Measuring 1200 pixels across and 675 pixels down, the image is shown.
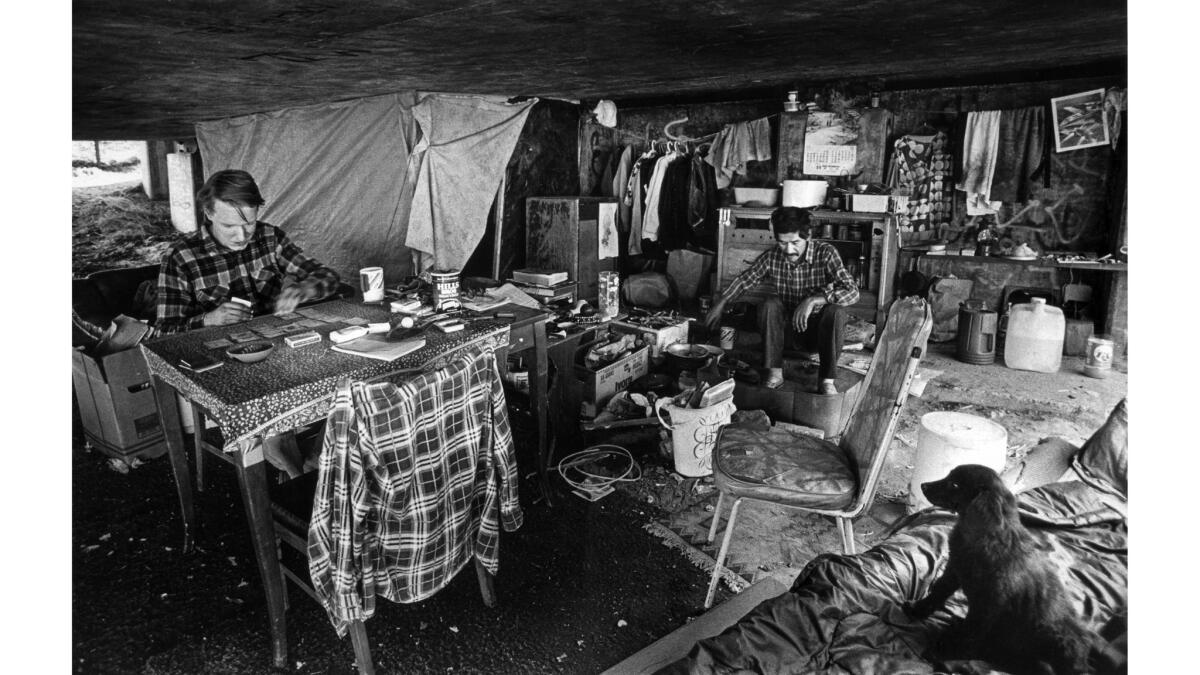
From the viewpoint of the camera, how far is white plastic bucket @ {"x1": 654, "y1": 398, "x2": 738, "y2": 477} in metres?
3.40

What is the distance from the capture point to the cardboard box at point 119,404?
341cm

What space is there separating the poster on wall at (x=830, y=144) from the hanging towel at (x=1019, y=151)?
1.23 m

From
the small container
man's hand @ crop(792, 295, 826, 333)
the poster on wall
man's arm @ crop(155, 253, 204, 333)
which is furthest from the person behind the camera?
the poster on wall

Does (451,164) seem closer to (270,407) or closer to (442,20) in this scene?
(442,20)

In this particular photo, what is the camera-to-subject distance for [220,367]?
2.27 m

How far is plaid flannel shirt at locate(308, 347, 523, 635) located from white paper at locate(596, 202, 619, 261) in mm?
4105

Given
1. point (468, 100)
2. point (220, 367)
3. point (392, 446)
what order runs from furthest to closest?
point (468, 100), point (220, 367), point (392, 446)

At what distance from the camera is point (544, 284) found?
5215 mm

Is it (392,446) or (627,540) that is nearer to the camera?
(392,446)

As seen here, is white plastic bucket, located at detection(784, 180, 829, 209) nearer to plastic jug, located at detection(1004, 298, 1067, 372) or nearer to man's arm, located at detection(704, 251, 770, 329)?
man's arm, located at detection(704, 251, 770, 329)

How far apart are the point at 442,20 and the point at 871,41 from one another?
2.06m

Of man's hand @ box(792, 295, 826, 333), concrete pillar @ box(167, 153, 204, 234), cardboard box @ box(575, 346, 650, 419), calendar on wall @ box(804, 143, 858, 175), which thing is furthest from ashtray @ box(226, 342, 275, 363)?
concrete pillar @ box(167, 153, 204, 234)

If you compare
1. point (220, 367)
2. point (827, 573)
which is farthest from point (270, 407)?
point (827, 573)

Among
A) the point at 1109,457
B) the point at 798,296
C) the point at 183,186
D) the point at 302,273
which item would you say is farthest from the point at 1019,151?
the point at 183,186
